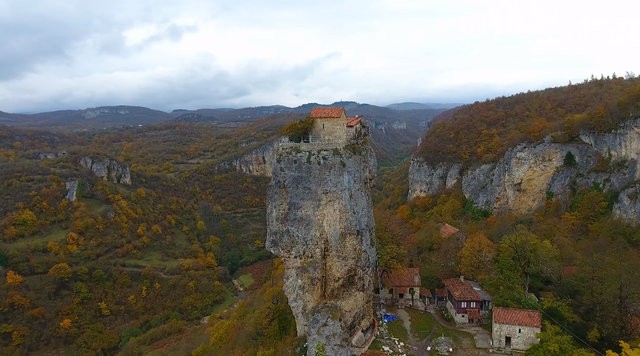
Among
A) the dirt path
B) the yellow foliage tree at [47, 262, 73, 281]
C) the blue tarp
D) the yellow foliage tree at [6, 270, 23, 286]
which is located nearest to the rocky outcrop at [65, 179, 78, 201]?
the yellow foliage tree at [47, 262, 73, 281]

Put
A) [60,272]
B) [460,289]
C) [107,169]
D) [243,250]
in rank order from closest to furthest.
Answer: [460,289] → [60,272] → [243,250] → [107,169]

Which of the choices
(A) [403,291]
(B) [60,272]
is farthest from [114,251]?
(A) [403,291]

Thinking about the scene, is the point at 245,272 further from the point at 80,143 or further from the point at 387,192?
the point at 80,143

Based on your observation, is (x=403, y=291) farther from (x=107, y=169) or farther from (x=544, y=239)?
(x=107, y=169)

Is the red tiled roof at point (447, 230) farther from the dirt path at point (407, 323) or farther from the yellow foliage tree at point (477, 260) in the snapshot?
the dirt path at point (407, 323)

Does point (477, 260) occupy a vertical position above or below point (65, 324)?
above

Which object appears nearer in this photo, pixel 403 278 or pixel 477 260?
pixel 403 278
